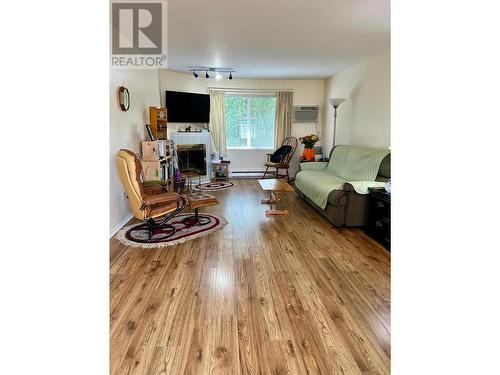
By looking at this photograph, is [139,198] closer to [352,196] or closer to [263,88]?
[352,196]

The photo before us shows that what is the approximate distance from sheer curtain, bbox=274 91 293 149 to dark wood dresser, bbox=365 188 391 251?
449 centimetres

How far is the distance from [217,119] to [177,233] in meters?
4.64

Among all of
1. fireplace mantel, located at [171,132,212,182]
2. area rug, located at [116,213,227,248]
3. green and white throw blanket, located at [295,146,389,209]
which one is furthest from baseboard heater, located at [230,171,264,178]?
area rug, located at [116,213,227,248]

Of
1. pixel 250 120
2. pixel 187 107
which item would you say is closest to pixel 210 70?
pixel 187 107

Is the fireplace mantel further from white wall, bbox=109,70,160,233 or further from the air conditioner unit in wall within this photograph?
the air conditioner unit in wall

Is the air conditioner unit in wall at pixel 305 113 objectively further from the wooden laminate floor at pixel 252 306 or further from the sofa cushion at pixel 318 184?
the wooden laminate floor at pixel 252 306

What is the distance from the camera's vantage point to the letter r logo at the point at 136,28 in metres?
3.28

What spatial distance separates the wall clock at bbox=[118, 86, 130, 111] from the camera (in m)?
4.27

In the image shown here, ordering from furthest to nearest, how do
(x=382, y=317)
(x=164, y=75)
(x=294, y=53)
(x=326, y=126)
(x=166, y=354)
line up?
(x=326, y=126), (x=164, y=75), (x=294, y=53), (x=382, y=317), (x=166, y=354)

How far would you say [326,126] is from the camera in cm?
802

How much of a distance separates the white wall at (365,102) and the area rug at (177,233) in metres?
2.80
